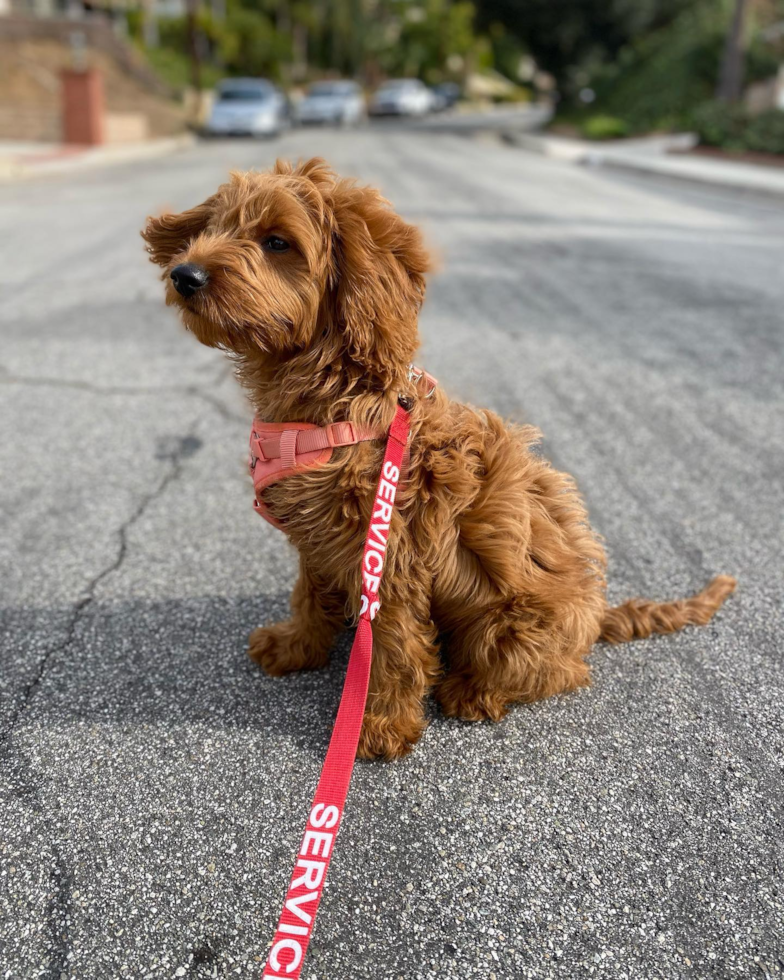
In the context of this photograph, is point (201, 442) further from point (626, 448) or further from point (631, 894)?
point (631, 894)

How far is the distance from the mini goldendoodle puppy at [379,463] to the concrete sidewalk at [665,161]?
17116mm

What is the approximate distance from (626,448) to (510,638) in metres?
2.74

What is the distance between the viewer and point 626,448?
5027mm

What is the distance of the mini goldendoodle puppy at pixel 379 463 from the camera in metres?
2.31

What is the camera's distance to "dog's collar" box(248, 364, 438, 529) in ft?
7.93

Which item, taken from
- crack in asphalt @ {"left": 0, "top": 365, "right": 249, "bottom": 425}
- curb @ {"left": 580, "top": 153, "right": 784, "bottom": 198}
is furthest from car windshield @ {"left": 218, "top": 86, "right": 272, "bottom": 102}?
crack in asphalt @ {"left": 0, "top": 365, "right": 249, "bottom": 425}

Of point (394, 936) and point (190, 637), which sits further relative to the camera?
point (190, 637)

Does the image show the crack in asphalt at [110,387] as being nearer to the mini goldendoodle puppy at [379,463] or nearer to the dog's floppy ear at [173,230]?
A: the dog's floppy ear at [173,230]

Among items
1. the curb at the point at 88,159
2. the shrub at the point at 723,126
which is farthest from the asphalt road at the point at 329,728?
the shrub at the point at 723,126

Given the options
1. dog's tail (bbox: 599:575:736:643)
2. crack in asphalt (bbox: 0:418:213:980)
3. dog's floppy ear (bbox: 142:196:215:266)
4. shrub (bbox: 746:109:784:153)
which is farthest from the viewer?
shrub (bbox: 746:109:784:153)

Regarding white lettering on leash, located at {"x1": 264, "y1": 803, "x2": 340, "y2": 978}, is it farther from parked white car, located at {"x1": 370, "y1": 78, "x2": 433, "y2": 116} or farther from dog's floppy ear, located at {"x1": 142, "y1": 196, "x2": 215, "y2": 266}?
parked white car, located at {"x1": 370, "y1": 78, "x2": 433, "y2": 116}

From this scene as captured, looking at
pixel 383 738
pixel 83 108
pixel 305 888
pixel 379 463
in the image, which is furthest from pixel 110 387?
pixel 83 108

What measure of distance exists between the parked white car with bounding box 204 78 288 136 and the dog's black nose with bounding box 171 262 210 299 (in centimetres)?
3103

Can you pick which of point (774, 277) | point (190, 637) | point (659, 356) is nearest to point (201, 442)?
point (190, 637)
